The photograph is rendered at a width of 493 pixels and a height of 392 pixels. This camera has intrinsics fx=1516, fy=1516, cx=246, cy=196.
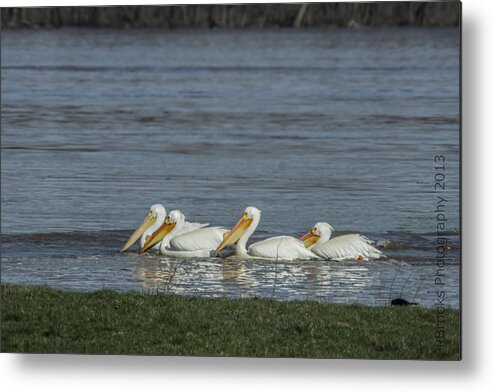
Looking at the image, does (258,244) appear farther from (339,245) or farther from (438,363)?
(438,363)

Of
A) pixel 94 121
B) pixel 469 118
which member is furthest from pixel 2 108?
pixel 469 118

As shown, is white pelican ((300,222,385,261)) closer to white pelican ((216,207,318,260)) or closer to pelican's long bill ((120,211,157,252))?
white pelican ((216,207,318,260))

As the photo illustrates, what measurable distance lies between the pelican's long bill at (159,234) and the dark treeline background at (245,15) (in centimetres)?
132

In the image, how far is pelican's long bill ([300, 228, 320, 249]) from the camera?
10.0m

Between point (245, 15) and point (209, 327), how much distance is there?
6.78 ft

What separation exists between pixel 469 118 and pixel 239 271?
1.84m

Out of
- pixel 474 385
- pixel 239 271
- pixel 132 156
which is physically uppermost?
pixel 132 156

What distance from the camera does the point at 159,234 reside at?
32.9 ft

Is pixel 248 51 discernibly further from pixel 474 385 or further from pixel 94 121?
pixel 474 385

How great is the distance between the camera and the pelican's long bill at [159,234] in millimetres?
10008

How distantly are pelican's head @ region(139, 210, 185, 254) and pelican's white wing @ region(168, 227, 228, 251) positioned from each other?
11cm

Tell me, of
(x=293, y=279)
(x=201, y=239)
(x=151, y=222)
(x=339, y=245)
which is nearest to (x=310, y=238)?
(x=339, y=245)

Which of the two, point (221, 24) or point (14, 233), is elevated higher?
point (221, 24)

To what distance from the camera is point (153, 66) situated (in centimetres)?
1034
